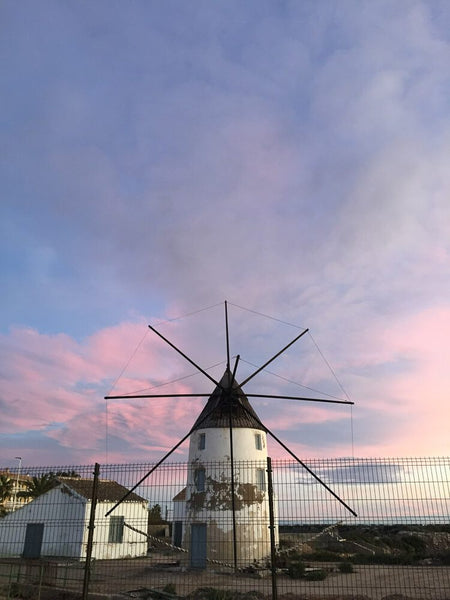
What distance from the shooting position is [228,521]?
23.0 meters

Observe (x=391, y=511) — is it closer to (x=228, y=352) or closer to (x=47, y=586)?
(x=47, y=586)

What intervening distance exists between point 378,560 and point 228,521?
6.94m

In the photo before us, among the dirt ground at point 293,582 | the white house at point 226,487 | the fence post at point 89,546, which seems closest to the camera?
the fence post at point 89,546

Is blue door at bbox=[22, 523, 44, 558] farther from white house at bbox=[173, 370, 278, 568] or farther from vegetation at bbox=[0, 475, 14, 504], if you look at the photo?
vegetation at bbox=[0, 475, 14, 504]

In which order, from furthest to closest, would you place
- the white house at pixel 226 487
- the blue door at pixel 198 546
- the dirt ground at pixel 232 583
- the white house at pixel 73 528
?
the white house at pixel 73 528 < the white house at pixel 226 487 < the blue door at pixel 198 546 < the dirt ground at pixel 232 583

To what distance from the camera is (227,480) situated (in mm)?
24094

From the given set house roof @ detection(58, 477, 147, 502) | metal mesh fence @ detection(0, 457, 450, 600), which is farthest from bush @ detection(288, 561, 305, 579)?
house roof @ detection(58, 477, 147, 502)

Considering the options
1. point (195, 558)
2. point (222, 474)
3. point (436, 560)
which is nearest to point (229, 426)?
point (222, 474)

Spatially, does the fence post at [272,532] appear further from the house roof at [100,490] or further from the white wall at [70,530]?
the house roof at [100,490]

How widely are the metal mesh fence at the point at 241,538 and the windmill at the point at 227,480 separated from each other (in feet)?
0.24

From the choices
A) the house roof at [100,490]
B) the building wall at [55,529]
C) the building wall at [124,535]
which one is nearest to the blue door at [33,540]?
the building wall at [55,529]

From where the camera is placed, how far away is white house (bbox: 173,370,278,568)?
2255 cm

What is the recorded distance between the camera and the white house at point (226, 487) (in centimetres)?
2255

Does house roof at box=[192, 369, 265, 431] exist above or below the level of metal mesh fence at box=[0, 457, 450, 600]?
above
